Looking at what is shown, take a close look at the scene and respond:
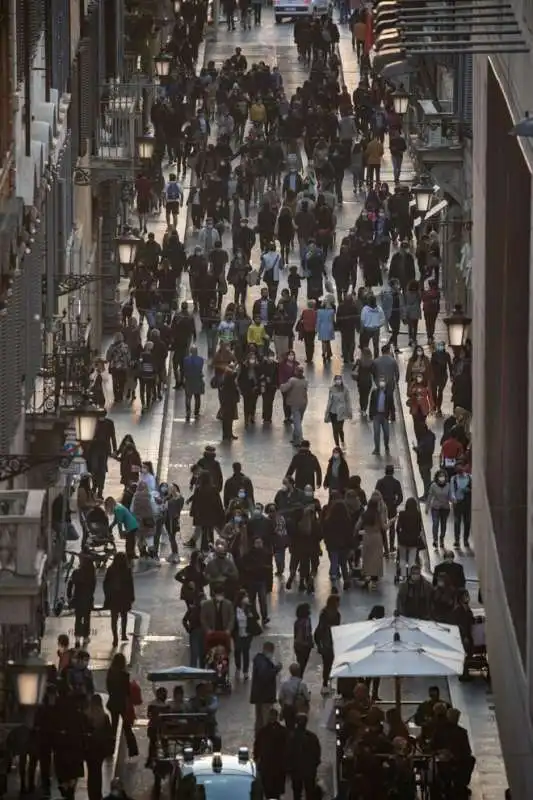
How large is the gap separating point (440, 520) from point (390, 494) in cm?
81

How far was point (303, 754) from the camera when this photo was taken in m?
38.4

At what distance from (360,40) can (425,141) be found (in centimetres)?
3131

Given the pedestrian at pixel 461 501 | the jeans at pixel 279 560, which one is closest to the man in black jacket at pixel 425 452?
the pedestrian at pixel 461 501

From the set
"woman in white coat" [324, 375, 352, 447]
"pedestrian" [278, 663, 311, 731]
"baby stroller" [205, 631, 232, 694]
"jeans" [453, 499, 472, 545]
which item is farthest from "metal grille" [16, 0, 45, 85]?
"woman in white coat" [324, 375, 352, 447]

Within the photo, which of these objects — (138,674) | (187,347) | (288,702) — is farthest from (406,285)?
(288,702)

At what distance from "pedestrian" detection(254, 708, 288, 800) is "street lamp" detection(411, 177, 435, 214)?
92.0ft

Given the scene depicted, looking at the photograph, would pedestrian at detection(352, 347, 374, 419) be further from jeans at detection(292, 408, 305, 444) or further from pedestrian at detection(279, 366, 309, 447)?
jeans at detection(292, 408, 305, 444)

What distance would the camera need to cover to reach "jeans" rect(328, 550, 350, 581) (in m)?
48.5

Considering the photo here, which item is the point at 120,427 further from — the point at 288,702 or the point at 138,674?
the point at 288,702

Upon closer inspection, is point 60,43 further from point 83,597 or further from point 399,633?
point 399,633

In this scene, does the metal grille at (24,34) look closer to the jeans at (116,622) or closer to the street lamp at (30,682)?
the jeans at (116,622)

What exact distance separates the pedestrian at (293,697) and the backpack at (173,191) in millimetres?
31384

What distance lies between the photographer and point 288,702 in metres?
40.6

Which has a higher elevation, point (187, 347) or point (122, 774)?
point (187, 347)
